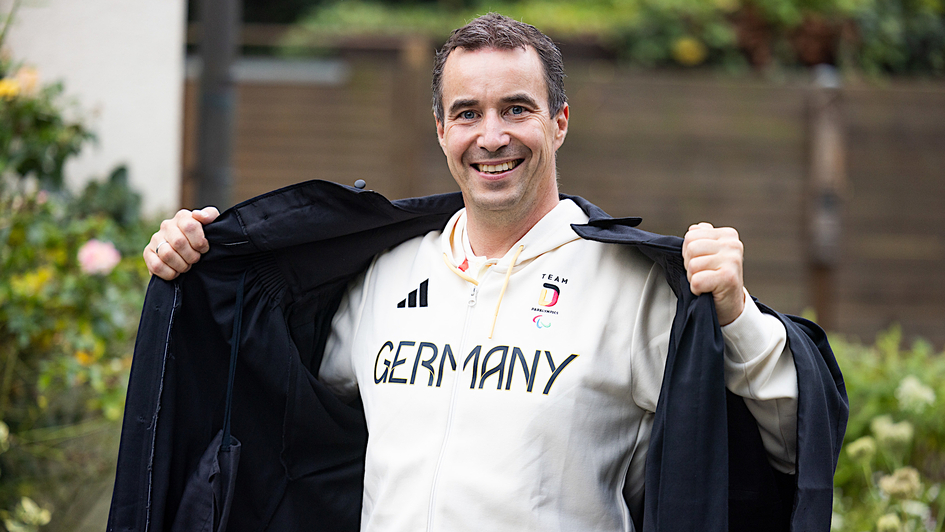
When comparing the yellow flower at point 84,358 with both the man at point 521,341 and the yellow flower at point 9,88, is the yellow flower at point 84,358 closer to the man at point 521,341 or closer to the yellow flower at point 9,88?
the yellow flower at point 9,88

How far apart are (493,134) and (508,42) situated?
0.69 feet

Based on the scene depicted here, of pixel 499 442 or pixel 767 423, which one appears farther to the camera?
pixel 499 442

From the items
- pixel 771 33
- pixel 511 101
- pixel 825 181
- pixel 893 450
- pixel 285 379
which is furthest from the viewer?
pixel 771 33

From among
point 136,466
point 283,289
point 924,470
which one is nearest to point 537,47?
point 283,289

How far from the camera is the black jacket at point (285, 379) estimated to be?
171cm

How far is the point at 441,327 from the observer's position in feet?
6.42

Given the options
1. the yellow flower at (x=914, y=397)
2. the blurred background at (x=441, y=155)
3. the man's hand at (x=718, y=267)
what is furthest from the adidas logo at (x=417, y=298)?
the yellow flower at (x=914, y=397)

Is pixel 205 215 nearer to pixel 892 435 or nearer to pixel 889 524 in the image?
pixel 889 524

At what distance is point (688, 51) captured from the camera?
6.55 m

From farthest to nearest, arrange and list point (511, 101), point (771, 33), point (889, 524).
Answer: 1. point (771, 33)
2. point (889, 524)
3. point (511, 101)

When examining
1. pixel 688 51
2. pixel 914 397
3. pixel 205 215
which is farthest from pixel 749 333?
pixel 688 51

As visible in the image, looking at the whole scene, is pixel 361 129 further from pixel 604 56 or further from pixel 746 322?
pixel 746 322

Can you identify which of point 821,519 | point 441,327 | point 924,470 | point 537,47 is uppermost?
point 537,47

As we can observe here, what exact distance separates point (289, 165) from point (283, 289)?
4.21m
